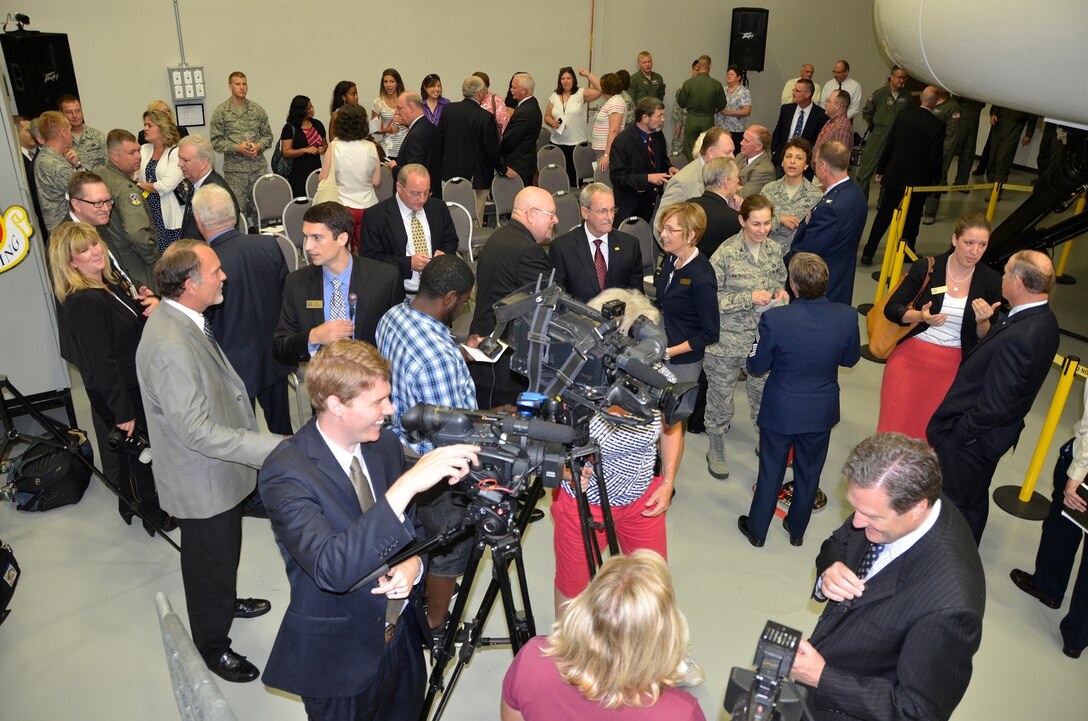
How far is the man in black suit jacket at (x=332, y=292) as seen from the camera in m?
4.02

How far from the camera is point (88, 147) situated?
7.77m

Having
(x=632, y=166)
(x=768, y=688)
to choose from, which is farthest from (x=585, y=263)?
(x=768, y=688)

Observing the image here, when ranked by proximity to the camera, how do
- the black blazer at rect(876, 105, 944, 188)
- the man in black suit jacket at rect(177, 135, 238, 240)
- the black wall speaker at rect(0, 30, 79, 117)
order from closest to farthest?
1. the man in black suit jacket at rect(177, 135, 238, 240)
2. the black wall speaker at rect(0, 30, 79, 117)
3. the black blazer at rect(876, 105, 944, 188)

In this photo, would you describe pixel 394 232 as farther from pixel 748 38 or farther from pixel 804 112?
pixel 748 38

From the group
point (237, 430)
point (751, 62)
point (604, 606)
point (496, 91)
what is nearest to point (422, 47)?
point (496, 91)

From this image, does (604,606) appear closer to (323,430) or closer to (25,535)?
(323,430)

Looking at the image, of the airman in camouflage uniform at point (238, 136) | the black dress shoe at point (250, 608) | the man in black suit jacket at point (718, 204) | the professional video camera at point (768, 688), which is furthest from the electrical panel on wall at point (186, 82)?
the professional video camera at point (768, 688)

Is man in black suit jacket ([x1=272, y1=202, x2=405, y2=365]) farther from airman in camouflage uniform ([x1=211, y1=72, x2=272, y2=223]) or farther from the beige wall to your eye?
the beige wall

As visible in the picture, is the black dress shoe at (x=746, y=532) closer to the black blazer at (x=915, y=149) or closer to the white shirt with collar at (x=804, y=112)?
the black blazer at (x=915, y=149)

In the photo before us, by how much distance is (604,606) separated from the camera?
183cm

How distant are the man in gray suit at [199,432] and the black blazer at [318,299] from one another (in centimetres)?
78

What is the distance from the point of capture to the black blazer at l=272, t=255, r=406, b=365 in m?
4.13

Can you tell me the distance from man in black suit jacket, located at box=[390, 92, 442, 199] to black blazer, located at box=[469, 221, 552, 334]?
3.81 meters

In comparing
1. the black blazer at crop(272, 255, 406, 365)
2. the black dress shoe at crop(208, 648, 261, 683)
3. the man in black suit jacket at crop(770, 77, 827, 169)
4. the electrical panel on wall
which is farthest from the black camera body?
the man in black suit jacket at crop(770, 77, 827, 169)
